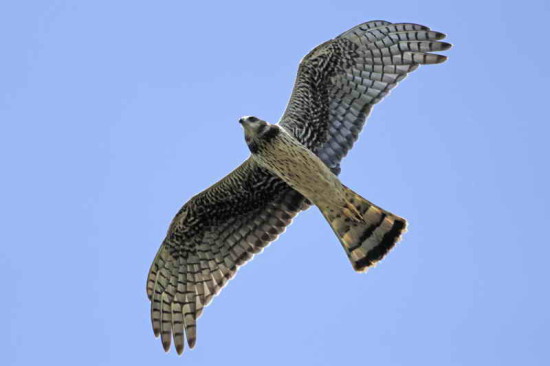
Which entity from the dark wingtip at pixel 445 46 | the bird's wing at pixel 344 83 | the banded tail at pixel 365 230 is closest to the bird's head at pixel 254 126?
the bird's wing at pixel 344 83

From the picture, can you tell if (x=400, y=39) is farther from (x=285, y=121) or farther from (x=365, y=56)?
(x=285, y=121)

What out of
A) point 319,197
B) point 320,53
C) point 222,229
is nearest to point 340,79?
point 320,53

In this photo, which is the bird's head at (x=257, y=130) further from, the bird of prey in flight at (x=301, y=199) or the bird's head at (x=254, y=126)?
the bird of prey in flight at (x=301, y=199)

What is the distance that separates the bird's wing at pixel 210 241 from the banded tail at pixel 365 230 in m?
0.78

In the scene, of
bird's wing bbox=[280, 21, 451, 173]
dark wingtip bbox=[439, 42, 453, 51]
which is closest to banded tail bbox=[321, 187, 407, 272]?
bird's wing bbox=[280, 21, 451, 173]

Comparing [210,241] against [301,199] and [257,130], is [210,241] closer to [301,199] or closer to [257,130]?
[301,199]

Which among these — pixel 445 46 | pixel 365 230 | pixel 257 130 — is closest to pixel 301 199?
pixel 365 230

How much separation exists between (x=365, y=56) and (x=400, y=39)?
20.2 inches

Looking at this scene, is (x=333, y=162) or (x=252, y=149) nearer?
(x=252, y=149)

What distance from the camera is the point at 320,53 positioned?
38.0 feet

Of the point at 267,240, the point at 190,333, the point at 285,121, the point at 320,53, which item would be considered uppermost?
the point at 320,53

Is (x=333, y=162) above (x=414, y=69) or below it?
below

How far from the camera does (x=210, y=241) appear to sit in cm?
1201

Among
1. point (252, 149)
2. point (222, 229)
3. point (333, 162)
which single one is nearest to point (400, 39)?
point (333, 162)
